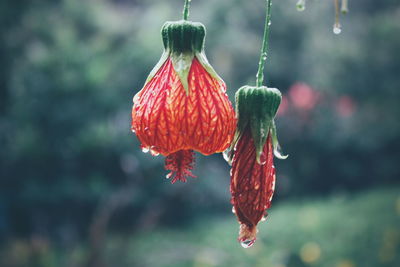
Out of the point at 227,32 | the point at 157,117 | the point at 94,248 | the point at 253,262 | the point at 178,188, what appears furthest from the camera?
the point at 227,32

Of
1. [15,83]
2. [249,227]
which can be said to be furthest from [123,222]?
[249,227]

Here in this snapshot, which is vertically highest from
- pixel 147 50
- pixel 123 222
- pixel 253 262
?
pixel 147 50

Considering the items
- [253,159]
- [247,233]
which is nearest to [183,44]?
[253,159]

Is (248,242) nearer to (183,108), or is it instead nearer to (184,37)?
(183,108)

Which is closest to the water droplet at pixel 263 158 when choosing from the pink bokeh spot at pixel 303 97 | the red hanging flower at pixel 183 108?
the red hanging flower at pixel 183 108

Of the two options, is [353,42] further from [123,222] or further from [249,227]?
[249,227]

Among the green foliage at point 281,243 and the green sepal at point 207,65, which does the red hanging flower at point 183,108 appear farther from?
the green foliage at point 281,243
